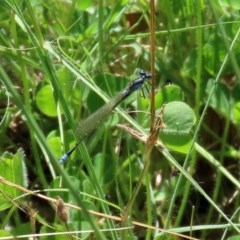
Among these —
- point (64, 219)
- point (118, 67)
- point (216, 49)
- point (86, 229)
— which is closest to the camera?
point (64, 219)

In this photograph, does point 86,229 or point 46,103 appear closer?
point 86,229

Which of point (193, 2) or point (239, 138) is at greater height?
point (193, 2)

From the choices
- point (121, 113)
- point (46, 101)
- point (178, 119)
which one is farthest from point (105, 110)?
point (46, 101)

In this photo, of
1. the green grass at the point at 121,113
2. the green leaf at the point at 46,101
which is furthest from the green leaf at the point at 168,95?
the green leaf at the point at 46,101

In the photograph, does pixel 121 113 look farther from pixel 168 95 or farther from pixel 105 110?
pixel 168 95

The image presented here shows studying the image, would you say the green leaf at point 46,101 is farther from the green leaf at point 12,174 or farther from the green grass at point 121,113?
the green leaf at point 12,174

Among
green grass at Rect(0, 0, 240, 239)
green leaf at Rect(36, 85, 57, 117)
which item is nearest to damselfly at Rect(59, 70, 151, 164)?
green grass at Rect(0, 0, 240, 239)

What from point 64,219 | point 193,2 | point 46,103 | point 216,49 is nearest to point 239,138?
point 216,49

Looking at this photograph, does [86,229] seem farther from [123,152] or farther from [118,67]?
[118,67]
